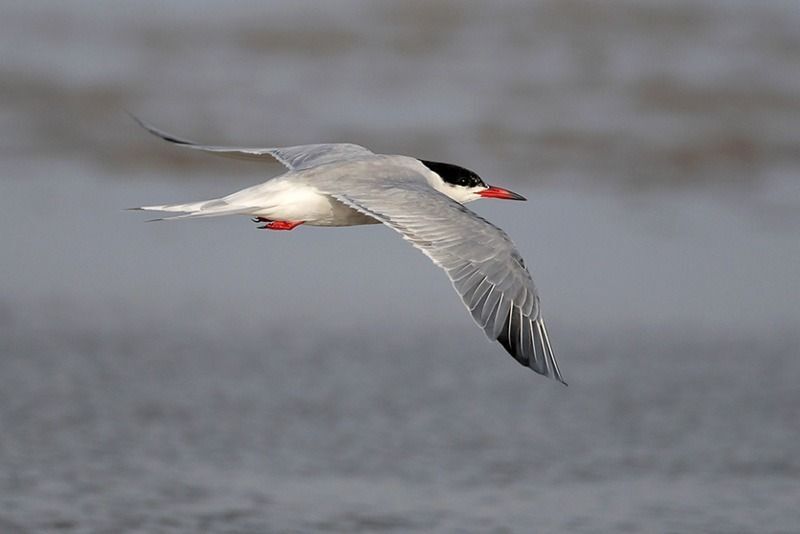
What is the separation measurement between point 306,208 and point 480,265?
1146mm

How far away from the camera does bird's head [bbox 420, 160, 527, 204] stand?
8.45 metres

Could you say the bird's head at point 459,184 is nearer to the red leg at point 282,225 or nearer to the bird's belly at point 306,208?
the bird's belly at point 306,208

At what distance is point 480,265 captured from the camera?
6898mm

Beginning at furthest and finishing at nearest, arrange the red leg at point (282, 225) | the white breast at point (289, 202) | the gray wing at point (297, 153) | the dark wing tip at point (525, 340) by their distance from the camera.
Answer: the gray wing at point (297, 153), the red leg at point (282, 225), the white breast at point (289, 202), the dark wing tip at point (525, 340)

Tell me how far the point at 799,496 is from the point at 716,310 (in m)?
4.06

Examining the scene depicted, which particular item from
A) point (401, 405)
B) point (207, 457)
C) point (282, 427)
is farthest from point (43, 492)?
point (401, 405)

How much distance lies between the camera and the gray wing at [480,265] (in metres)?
6.76

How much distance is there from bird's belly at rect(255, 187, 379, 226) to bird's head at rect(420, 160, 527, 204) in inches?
26.3

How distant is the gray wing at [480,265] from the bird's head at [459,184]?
1243 mm

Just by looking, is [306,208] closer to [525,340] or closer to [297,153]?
[297,153]

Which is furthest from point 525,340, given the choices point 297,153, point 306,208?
point 297,153

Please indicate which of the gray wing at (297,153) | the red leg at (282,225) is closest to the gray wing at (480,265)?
the red leg at (282,225)

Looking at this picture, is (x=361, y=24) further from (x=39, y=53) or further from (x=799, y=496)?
(x=799, y=496)

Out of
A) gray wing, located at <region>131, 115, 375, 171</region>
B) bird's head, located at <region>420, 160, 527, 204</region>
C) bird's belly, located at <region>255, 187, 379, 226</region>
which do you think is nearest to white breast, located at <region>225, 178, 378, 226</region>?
bird's belly, located at <region>255, 187, 379, 226</region>
